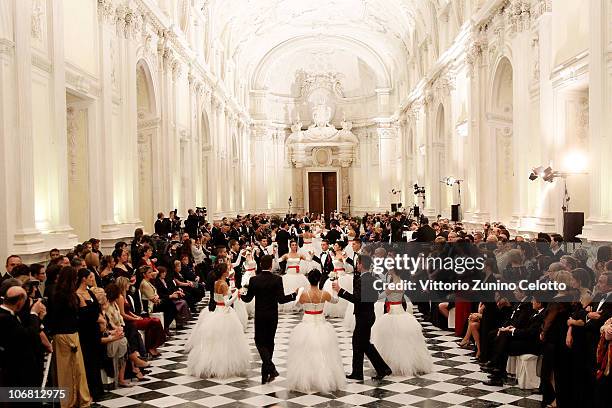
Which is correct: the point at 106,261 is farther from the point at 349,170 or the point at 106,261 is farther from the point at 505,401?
the point at 349,170

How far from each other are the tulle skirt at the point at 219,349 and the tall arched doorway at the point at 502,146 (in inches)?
511

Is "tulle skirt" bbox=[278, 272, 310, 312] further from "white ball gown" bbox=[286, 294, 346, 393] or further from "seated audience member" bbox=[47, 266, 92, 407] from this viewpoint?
"seated audience member" bbox=[47, 266, 92, 407]

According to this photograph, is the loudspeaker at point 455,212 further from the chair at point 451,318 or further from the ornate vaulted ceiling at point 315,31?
the chair at point 451,318

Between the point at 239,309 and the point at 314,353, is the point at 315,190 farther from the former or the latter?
the point at 314,353

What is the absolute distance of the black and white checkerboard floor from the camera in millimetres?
8312

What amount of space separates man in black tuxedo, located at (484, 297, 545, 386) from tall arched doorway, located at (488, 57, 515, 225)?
12.2m

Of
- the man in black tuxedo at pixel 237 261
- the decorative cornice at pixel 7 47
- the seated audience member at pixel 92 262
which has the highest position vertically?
the decorative cornice at pixel 7 47

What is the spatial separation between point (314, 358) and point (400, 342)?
1457 millimetres

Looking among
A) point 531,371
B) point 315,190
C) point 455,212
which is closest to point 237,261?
point 531,371

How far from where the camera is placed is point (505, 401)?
8.23 m

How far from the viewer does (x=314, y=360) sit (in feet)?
29.0

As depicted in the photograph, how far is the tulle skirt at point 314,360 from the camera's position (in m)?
8.80

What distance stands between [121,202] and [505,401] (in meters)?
11.8

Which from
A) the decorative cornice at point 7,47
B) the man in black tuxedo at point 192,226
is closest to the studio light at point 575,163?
the decorative cornice at point 7,47
